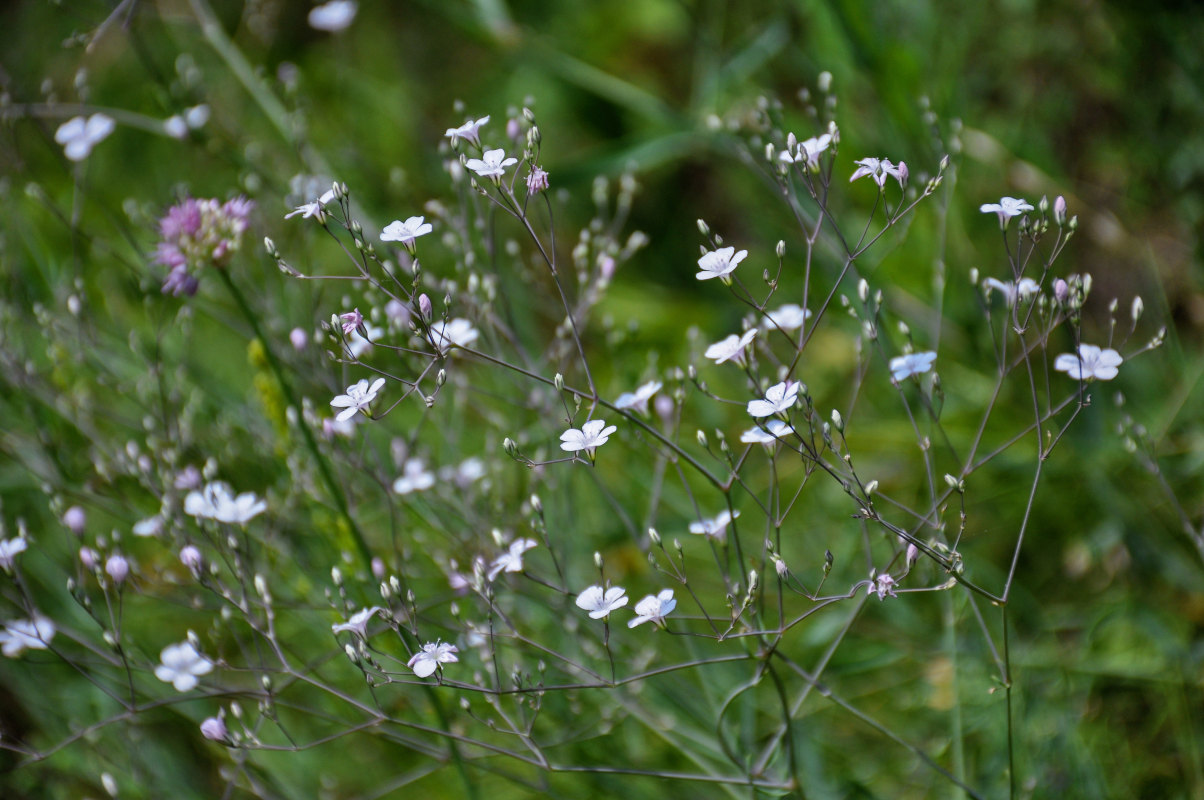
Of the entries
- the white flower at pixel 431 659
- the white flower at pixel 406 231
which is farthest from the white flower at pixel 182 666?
the white flower at pixel 406 231

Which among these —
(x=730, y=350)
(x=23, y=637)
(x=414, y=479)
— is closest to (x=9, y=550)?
(x=23, y=637)

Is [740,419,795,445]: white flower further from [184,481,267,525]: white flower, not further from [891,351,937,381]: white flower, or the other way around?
[184,481,267,525]: white flower

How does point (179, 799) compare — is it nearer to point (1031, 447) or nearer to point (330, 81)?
point (1031, 447)

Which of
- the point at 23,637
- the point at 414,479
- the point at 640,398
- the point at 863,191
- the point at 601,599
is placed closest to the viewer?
the point at 601,599

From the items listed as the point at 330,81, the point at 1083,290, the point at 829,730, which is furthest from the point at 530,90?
the point at 1083,290

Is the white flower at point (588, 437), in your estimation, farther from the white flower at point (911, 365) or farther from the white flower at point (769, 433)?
the white flower at point (911, 365)

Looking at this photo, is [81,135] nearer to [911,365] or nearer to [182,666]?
[182,666]

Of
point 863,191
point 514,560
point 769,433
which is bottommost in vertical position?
point 863,191
